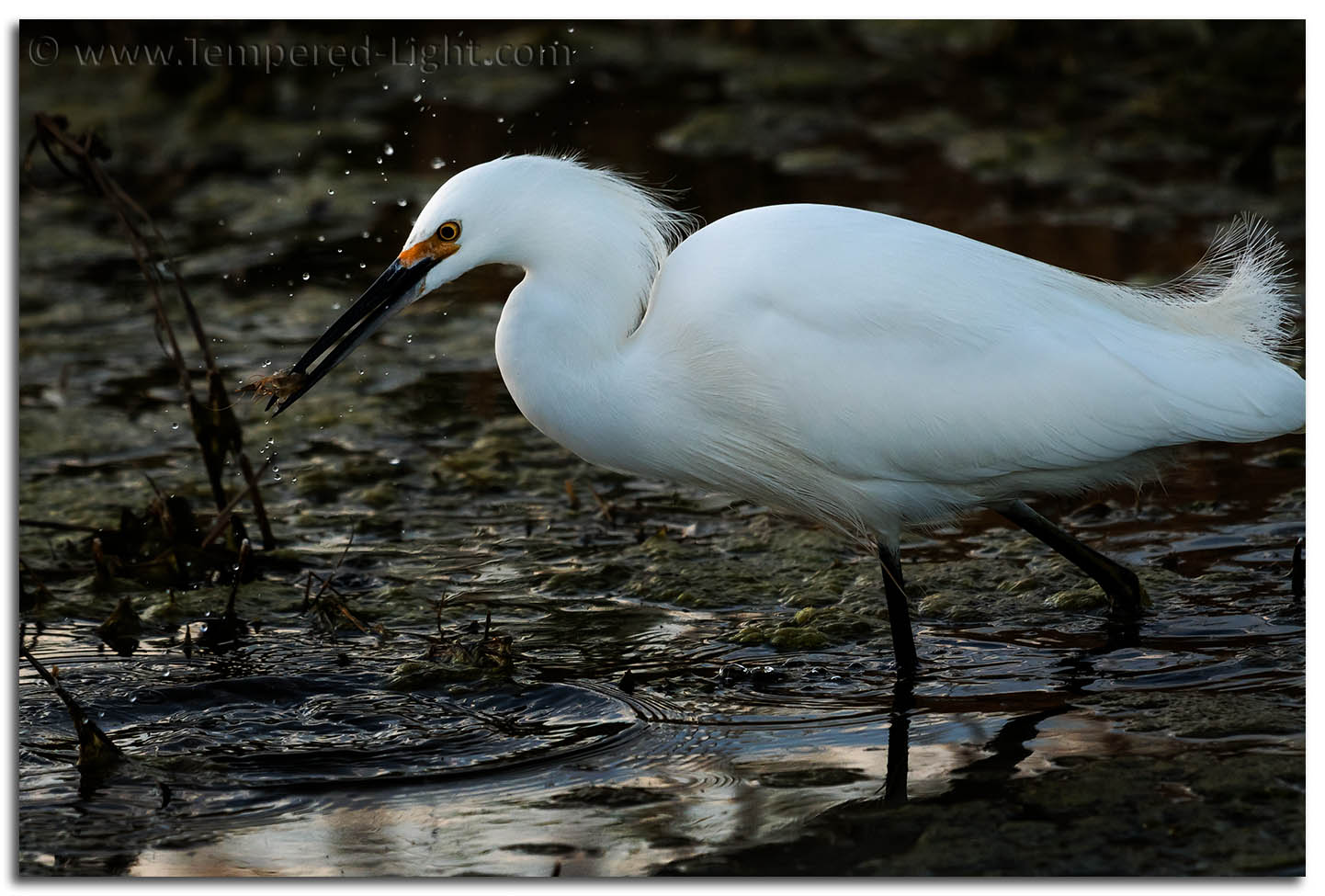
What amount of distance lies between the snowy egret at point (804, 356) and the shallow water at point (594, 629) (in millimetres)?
502

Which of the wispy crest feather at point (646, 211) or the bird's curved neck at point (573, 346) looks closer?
the bird's curved neck at point (573, 346)

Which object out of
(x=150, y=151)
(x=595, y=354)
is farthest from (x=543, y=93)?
(x=595, y=354)

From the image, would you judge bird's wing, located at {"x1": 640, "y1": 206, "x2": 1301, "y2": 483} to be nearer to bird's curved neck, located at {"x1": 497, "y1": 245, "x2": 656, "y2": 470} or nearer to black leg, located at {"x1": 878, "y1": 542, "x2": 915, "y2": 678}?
bird's curved neck, located at {"x1": 497, "y1": 245, "x2": 656, "y2": 470}

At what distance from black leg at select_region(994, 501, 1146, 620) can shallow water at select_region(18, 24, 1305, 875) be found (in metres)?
0.09

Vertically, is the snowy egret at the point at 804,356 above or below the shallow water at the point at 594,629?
above

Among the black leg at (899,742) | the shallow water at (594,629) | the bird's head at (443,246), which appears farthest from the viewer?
the bird's head at (443,246)

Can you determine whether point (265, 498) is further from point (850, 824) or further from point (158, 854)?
point (850, 824)

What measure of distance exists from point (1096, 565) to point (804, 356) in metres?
1.01

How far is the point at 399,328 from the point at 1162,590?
3.68 m

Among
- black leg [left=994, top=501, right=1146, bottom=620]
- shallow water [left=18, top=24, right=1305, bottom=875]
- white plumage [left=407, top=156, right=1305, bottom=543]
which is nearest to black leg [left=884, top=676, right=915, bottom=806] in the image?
shallow water [left=18, top=24, right=1305, bottom=875]

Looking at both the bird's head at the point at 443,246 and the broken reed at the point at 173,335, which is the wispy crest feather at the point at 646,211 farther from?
the broken reed at the point at 173,335

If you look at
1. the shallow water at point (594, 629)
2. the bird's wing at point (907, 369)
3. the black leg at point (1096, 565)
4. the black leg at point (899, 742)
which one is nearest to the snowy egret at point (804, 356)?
the bird's wing at point (907, 369)

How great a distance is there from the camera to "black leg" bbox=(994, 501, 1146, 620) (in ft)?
13.6

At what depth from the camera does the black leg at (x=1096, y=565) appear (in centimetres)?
414
